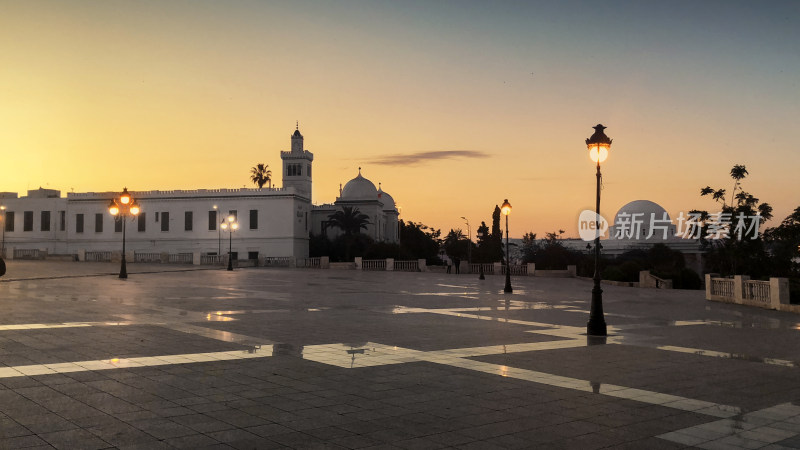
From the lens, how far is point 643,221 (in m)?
106

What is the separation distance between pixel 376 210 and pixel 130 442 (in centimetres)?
8978

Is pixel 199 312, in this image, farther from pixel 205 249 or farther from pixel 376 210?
pixel 376 210

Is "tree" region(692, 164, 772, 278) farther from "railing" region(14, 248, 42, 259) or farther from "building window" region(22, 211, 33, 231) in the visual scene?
"building window" region(22, 211, 33, 231)

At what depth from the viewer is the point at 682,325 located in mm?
16859

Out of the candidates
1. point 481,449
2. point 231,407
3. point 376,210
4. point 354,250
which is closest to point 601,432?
point 481,449

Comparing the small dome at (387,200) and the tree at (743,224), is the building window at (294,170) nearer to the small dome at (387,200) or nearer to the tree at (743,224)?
the small dome at (387,200)

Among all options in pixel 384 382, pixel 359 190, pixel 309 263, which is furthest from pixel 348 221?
pixel 384 382

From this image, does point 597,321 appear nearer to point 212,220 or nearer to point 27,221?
point 212,220

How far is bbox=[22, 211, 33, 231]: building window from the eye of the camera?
287ft

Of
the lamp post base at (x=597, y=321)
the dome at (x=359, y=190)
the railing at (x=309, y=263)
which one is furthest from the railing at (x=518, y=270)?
the dome at (x=359, y=190)

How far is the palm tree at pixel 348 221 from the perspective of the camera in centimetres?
8412

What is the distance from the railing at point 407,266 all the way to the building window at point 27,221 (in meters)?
57.2

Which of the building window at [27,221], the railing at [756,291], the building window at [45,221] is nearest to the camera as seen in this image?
the railing at [756,291]

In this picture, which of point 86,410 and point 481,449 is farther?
point 86,410
